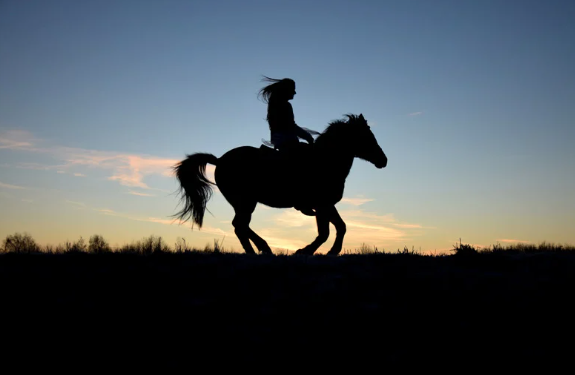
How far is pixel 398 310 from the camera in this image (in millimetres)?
5902

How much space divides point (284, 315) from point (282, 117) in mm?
6291

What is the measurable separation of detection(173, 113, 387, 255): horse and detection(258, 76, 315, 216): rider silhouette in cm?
17

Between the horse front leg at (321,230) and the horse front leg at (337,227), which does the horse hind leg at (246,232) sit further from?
the horse front leg at (337,227)

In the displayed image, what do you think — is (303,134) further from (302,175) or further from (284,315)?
(284,315)

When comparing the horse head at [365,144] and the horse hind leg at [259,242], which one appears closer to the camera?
the horse hind leg at [259,242]

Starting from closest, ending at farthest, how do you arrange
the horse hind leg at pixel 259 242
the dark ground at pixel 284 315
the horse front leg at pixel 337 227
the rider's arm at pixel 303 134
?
the dark ground at pixel 284 315 < the horse front leg at pixel 337 227 < the horse hind leg at pixel 259 242 < the rider's arm at pixel 303 134

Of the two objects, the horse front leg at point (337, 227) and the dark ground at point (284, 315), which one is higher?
the horse front leg at point (337, 227)

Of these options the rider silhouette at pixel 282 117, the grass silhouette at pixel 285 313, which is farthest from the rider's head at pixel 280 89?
the grass silhouette at pixel 285 313

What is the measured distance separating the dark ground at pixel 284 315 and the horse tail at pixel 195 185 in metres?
4.48

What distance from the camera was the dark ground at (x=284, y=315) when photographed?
508cm

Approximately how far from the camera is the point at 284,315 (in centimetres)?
579

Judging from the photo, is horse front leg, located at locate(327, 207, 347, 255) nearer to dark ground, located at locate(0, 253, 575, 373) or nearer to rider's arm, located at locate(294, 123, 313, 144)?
rider's arm, located at locate(294, 123, 313, 144)

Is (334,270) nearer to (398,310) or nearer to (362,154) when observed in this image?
(398,310)

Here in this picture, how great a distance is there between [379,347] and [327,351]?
535 millimetres
